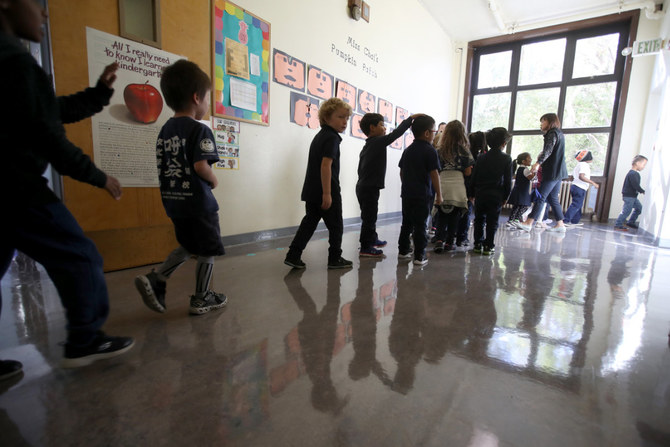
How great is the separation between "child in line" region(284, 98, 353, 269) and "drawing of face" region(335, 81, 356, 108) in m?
1.68

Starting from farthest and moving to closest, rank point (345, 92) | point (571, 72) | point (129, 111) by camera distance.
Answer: point (571, 72)
point (345, 92)
point (129, 111)

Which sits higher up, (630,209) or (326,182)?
(326,182)

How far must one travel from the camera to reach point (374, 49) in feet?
14.1

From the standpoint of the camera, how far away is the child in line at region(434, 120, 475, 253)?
108 inches

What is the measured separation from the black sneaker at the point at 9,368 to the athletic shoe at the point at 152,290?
413 millimetres

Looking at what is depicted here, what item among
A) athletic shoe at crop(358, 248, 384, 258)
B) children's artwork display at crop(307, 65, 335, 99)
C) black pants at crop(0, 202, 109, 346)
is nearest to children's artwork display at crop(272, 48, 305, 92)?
children's artwork display at crop(307, 65, 335, 99)

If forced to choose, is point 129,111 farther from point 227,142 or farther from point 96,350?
point 96,350

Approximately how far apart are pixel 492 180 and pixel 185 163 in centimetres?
237

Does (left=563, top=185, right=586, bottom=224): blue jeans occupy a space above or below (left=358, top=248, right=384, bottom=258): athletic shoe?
above

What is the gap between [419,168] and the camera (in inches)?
96.0

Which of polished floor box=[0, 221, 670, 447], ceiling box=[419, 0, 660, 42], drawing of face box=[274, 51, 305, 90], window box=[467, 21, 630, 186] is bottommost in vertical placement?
polished floor box=[0, 221, 670, 447]

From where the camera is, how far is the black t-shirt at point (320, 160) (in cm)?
206

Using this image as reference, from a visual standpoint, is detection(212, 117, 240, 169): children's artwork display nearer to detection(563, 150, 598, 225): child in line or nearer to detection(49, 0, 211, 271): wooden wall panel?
detection(49, 0, 211, 271): wooden wall panel

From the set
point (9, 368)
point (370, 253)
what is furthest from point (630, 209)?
point (9, 368)
